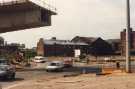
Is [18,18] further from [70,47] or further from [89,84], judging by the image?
[70,47]

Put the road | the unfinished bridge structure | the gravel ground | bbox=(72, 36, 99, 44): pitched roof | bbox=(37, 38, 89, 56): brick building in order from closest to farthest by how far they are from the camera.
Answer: the gravel ground < the road < the unfinished bridge structure < bbox=(37, 38, 89, 56): brick building < bbox=(72, 36, 99, 44): pitched roof

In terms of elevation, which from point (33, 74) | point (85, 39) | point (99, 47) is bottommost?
point (33, 74)

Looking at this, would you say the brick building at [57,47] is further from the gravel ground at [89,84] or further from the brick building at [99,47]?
the gravel ground at [89,84]

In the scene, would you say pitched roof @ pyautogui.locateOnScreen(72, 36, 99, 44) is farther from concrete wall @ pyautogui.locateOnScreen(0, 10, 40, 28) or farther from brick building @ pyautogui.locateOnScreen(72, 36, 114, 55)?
concrete wall @ pyautogui.locateOnScreen(0, 10, 40, 28)

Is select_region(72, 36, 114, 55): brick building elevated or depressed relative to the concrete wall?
depressed

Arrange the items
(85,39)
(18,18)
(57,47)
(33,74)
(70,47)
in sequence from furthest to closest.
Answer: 1. (85,39)
2. (70,47)
3. (57,47)
4. (18,18)
5. (33,74)

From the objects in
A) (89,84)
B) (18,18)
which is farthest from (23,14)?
(89,84)

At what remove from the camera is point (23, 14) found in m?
60.7

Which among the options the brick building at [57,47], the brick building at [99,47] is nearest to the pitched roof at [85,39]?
the brick building at [99,47]

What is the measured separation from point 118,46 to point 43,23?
4681 inches

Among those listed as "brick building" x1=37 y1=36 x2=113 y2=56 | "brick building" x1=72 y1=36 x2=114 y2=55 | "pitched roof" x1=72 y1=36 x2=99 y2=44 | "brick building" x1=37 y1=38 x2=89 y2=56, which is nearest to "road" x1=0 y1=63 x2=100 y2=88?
"brick building" x1=37 y1=38 x2=89 y2=56

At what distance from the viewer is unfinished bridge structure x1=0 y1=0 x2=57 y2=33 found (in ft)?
193

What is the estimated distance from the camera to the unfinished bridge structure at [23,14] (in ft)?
193

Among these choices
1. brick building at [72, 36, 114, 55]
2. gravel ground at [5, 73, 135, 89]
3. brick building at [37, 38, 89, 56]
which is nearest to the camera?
gravel ground at [5, 73, 135, 89]
